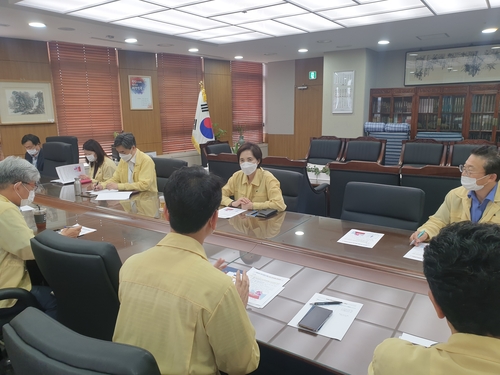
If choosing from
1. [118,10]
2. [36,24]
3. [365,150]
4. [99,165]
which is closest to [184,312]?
[99,165]

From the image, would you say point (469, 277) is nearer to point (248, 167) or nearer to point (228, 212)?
point (228, 212)

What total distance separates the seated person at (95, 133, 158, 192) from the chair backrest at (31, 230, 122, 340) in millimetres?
2004

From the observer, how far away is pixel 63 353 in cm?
73

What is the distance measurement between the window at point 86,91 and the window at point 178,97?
0.91 metres

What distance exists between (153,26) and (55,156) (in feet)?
6.81

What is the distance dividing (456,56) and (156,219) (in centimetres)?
646

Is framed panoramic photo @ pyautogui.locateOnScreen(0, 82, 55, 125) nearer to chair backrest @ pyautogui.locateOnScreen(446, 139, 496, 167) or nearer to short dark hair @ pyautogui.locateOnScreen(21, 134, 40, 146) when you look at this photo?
short dark hair @ pyautogui.locateOnScreen(21, 134, 40, 146)

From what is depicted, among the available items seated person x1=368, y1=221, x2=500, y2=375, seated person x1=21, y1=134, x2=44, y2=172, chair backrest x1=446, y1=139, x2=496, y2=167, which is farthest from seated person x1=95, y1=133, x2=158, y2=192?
chair backrest x1=446, y1=139, x2=496, y2=167

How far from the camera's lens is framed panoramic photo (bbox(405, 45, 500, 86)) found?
6.33 meters

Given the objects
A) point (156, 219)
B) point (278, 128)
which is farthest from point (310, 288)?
point (278, 128)

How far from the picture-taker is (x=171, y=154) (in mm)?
7262

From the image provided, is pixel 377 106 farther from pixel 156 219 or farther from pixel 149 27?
pixel 156 219

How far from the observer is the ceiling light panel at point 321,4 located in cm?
381

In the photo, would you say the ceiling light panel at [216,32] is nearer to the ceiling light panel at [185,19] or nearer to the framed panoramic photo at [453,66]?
the ceiling light panel at [185,19]
